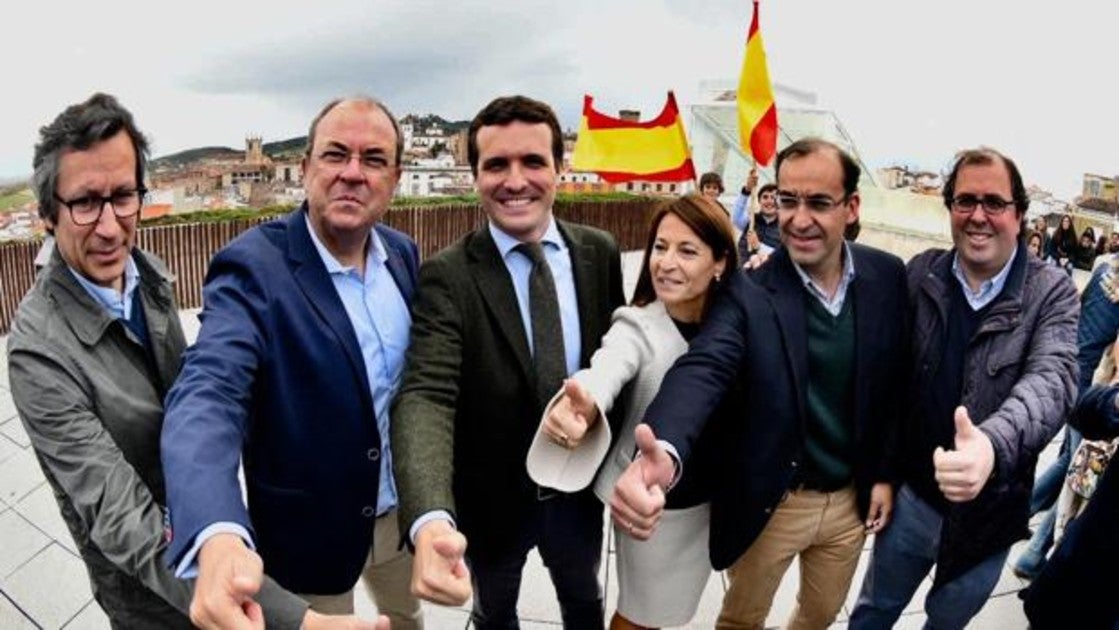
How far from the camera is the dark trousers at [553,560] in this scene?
7.28ft

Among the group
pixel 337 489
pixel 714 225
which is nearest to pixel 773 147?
pixel 714 225

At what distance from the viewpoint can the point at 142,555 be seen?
1.42 m

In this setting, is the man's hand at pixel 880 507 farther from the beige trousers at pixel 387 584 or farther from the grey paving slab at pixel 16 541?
the grey paving slab at pixel 16 541

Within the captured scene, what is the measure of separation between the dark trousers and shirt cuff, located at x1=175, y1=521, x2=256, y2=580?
1196mm

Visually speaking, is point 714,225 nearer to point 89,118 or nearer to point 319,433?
point 319,433

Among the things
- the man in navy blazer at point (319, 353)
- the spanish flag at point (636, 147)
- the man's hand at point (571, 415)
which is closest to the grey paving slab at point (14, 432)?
the man in navy blazer at point (319, 353)

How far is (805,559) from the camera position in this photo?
2.46 m

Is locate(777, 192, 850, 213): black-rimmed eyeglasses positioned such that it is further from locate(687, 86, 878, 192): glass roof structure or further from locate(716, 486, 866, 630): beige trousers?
locate(687, 86, 878, 192): glass roof structure

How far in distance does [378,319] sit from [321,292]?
→ 206 mm

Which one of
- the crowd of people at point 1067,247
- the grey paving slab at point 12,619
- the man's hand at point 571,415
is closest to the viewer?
the man's hand at point 571,415

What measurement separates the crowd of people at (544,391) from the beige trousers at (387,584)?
0.01m

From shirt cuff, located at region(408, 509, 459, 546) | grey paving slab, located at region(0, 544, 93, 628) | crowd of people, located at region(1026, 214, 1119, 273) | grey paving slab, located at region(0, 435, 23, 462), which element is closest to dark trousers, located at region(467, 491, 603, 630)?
shirt cuff, located at region(408, 509, 459, 546)

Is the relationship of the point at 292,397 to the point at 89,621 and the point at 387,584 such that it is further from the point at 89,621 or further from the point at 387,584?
the point at 89,621

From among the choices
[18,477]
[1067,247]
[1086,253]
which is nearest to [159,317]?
[18,477]
